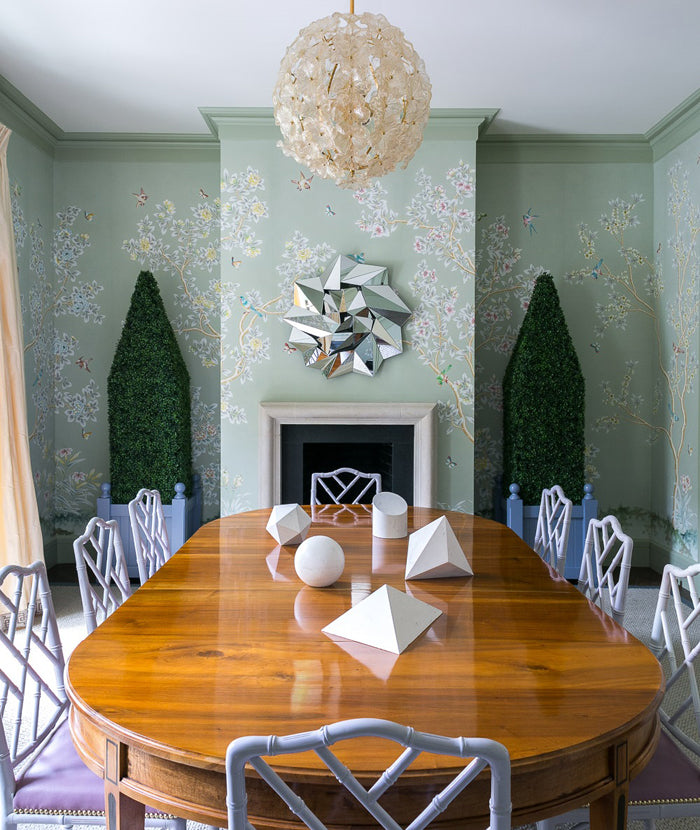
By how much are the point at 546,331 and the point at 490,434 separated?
818 millimetres

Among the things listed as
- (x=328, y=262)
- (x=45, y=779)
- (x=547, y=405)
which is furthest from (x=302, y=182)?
(x=45, y=779)

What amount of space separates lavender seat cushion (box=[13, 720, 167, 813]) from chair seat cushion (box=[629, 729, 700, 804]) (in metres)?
1.02


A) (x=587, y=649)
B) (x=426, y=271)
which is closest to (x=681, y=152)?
(x=426, y=271)

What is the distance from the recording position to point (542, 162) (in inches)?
179

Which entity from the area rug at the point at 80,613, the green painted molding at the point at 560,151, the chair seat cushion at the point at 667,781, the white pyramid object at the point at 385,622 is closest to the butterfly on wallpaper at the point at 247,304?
the green painted molding at the point at 560,151

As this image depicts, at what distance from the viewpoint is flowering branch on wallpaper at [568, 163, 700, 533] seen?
4.15 meters

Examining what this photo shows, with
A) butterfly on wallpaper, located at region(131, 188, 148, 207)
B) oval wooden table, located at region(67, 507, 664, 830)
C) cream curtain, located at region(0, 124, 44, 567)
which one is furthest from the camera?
butterfly on wallpaper, located at region(131, 188, 148, 207)

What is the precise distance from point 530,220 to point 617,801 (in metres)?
4.02

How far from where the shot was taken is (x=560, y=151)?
14.8 feet

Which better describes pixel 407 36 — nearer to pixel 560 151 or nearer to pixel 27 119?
pixel 560 151

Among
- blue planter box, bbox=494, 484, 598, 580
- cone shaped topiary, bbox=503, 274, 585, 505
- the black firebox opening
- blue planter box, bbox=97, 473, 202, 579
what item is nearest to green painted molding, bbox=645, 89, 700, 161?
cone shaped topiary, bbox=503, 274, 585, 505

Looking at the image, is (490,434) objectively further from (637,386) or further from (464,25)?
(464,25)

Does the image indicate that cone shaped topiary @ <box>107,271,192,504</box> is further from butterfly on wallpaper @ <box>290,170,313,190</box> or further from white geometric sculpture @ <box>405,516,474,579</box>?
white geometric sculpture @ <box>405,516,474,579</box>

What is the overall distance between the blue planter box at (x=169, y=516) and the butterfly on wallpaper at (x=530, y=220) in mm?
2795
